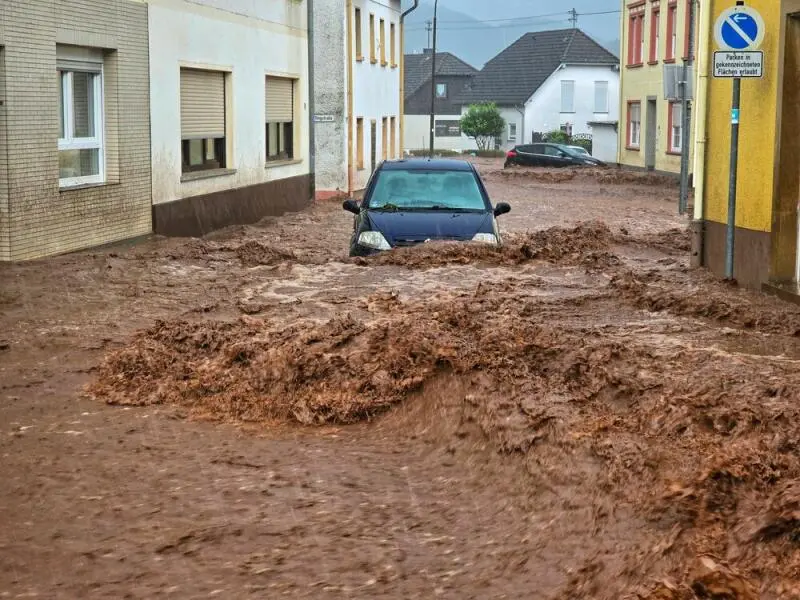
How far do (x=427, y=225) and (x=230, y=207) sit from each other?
9.35 meters

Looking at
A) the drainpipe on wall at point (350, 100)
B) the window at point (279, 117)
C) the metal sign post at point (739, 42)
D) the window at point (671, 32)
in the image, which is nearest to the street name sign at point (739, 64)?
the metal sign post at point (739, 42)

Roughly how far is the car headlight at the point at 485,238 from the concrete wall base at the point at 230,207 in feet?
20.8

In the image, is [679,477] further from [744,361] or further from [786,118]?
[786,118]

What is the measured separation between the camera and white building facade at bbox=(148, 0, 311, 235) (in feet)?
66.5

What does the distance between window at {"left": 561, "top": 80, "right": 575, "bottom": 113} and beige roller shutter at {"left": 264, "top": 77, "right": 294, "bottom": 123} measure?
5296 centimetres

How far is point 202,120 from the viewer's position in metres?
22.6

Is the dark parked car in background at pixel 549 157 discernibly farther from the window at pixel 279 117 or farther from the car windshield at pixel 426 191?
the car windshield at pixel 426 191

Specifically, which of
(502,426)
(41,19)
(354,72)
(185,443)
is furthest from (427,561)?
(354,72)

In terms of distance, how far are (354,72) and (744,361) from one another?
2818cm

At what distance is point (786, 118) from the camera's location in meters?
12.3

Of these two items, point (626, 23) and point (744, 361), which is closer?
point (744, 361)

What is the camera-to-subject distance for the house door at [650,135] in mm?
47906

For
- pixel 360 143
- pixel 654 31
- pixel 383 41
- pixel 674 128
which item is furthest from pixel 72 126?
pixel 654 31

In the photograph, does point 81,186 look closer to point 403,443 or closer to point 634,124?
point 403,443
